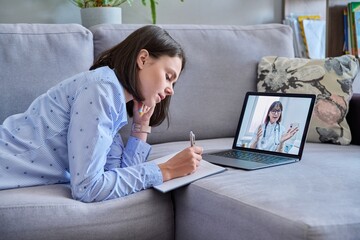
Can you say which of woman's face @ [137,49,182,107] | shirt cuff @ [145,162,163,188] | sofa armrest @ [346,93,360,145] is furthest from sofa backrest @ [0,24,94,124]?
sofa armrest @ [346,93,360,145]

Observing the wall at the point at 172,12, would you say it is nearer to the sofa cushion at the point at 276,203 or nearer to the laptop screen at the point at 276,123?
the laptop screen at the point at 276,123

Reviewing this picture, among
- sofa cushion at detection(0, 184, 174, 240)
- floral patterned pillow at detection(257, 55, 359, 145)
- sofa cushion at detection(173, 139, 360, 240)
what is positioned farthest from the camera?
floral patterned pillow at detection(257, 55, 359, 145)

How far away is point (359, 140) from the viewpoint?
2016 millimetres

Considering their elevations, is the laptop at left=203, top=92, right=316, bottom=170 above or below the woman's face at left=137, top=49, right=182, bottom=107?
below

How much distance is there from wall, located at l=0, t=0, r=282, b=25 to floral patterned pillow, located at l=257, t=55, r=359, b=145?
2.43 ft

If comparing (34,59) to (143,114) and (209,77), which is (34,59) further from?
(209,77)

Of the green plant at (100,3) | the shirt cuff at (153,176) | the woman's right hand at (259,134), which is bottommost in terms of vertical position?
the woman's right hand at (259,134)

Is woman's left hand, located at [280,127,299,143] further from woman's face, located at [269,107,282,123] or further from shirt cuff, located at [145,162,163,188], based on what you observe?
shirt cuff, located at [145,162,163,188]

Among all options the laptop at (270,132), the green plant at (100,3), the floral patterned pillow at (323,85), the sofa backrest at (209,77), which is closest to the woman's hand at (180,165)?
the laptop at (270,132)

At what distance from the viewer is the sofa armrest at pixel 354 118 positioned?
203cm

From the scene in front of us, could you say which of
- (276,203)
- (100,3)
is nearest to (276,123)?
(276,203)

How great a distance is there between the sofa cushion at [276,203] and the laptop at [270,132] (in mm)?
71

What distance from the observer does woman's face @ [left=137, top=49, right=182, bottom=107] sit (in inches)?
58.4

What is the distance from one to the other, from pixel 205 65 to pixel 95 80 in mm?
889
